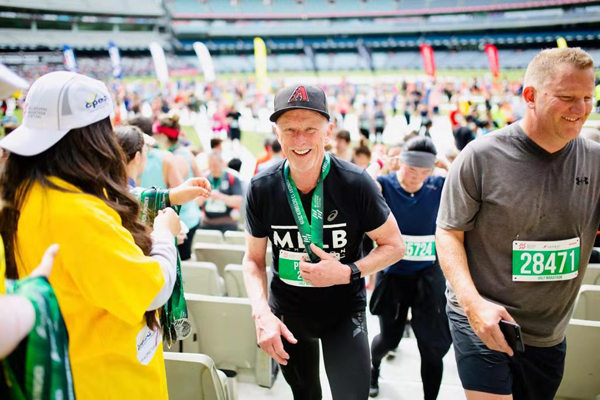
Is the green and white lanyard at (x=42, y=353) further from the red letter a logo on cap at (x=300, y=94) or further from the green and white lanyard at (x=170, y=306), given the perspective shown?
the red letter a logo on cap at (x=300, y=94)

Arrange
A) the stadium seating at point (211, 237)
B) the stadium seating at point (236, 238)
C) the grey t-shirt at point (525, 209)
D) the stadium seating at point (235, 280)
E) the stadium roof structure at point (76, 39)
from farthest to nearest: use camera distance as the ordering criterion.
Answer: the stadium roof structure at point (76, 39), the stadium seating at point (211, 237), the stadium seating at point (236, 238), the stadium seating at point (235, 280), the grey t-shirt at point (525, 209)

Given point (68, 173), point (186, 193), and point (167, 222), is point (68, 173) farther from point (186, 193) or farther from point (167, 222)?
point (186, 193)

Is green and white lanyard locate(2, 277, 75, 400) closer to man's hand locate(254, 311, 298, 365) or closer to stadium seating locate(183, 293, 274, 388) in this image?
man's hand locate(254, 311, 298, 365)

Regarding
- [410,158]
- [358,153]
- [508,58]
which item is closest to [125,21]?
[508,58]

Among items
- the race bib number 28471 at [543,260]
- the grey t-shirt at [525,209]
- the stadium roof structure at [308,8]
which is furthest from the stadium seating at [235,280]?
the stadium roof structure at [308,8]

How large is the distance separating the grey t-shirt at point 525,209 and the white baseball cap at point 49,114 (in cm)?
158

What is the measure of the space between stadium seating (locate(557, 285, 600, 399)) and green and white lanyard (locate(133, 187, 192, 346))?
214 cm

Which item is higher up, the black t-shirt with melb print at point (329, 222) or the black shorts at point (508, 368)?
the black t-shirt with melb print at point (329, 222)

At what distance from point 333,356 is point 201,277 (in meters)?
1.79

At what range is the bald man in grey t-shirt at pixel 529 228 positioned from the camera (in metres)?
1.92

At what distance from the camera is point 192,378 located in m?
2.12

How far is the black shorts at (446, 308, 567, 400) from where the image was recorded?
197 centimetres

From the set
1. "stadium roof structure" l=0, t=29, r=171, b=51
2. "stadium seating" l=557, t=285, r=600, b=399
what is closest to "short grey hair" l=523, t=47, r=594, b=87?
"stadium seating" l=557, t=285, r=600, b=399

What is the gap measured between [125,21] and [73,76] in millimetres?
42924
